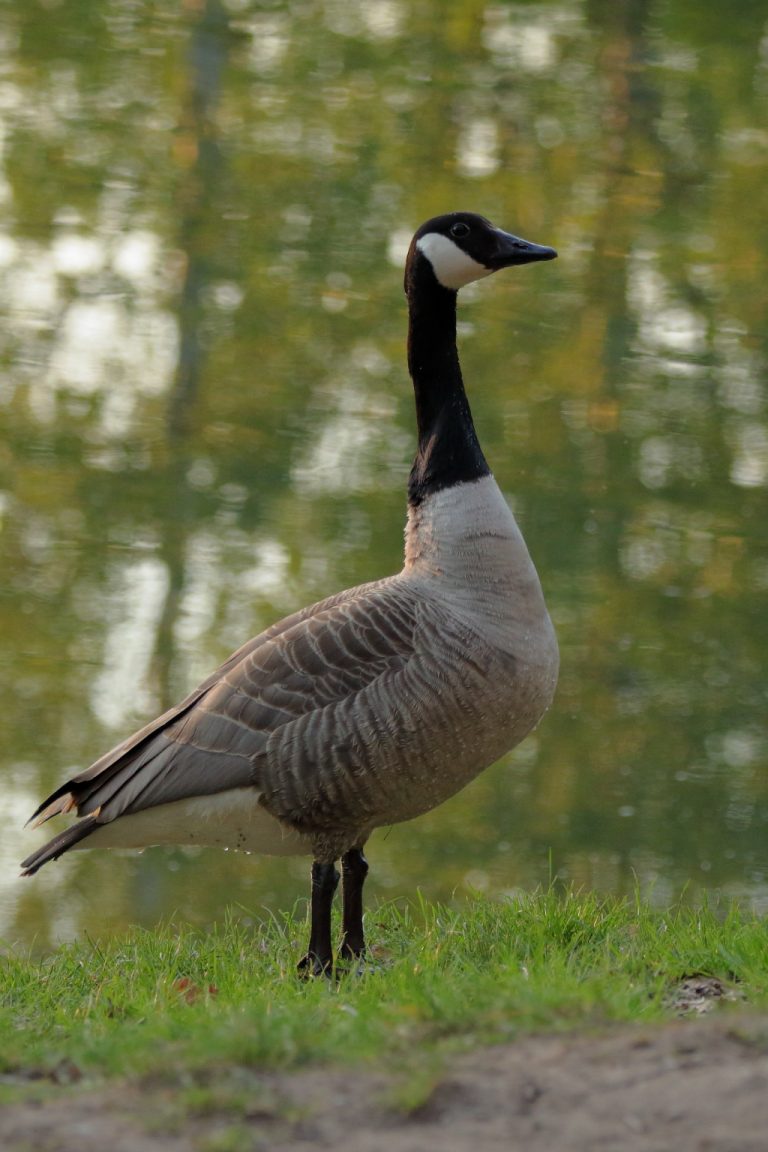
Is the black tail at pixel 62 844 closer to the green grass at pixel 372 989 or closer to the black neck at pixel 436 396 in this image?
the green grass at pixel 372 989

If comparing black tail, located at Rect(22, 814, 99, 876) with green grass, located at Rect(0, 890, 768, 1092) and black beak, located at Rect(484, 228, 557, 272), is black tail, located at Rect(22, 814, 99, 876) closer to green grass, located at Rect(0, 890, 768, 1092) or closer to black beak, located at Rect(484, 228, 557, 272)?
green grass, located at Rect(0, 890, 768, 1092)

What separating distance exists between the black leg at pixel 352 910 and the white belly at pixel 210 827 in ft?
0.59

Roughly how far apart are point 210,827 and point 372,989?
136 centimetres

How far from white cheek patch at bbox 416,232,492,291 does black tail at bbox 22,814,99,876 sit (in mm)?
2534

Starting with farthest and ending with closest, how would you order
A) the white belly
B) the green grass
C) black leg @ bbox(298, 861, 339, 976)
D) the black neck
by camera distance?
the black neck → the white belly → black leg @ bbox(298, 861, 339, 976) → the green grass

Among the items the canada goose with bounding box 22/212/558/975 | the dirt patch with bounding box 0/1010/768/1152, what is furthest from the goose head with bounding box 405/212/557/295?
the dirt patch with bounding box 0/1010/768/1152

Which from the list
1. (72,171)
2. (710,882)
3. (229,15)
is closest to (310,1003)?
(710,882)

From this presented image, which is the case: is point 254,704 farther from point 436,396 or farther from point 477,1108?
point 477,1108

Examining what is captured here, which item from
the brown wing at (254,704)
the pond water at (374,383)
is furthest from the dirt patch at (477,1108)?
the pond water at (374,383)

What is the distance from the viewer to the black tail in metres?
5.72

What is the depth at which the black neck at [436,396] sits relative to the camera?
20.0ft

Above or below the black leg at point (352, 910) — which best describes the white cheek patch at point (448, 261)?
above

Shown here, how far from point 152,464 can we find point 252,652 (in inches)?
390

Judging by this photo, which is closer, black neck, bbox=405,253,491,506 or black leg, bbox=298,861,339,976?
black leg, bbox=298,861,339,976
